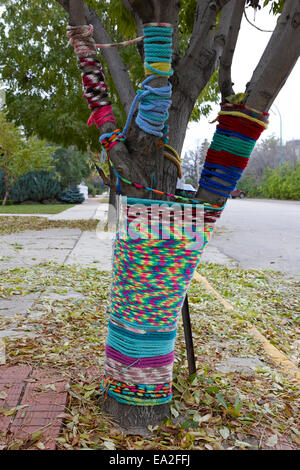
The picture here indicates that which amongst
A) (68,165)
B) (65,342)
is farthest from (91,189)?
(65,342)

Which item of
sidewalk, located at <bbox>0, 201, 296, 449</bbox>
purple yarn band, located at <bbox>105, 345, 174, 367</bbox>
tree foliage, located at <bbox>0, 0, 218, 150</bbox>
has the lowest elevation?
sidewalk, located at <bbox>0, 201, 296, 449</bbox>

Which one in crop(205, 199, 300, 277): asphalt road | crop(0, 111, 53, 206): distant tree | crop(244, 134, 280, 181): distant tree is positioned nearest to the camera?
crop(205, 199, 300, 277): asphalt road

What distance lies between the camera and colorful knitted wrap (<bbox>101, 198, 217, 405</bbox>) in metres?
2.13

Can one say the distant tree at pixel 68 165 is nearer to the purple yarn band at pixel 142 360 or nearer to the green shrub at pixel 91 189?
the green shrub at pixel 91 189

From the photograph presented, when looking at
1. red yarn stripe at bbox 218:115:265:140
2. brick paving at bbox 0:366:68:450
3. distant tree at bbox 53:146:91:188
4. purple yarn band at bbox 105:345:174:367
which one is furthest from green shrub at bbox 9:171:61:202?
red yarn stripe at bbox 218:115:265:140

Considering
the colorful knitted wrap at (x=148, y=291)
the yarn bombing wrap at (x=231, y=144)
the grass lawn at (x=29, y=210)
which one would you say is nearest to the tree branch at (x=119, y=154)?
the colorful knitted wrap at (x=148, y=291)

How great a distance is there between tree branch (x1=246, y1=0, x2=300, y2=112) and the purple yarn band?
4.30 feet

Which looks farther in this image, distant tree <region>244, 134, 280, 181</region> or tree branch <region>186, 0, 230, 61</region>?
distant tree <region>244, 134, 280, 181</region>

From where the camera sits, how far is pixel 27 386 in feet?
8.12

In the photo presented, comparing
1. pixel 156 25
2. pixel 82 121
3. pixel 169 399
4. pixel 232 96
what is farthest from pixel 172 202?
pixel 82 121

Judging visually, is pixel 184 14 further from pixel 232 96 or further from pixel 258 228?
pixel 258 228

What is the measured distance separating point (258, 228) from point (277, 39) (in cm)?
1222

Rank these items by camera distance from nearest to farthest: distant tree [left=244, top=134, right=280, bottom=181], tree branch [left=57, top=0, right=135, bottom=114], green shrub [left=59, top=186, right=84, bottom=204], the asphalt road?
tree branch [left=57, top=0, right=135, bottom=114] → the asphalt road → green shrub [left=59, top=186, right=84, bottom=204] → distant tree [left=244, top=134, right=280, bottom=181]

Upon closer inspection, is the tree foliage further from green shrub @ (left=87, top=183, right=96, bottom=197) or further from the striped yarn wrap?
green shrub @ (left=87, top=183, right=96, bottom=197)
